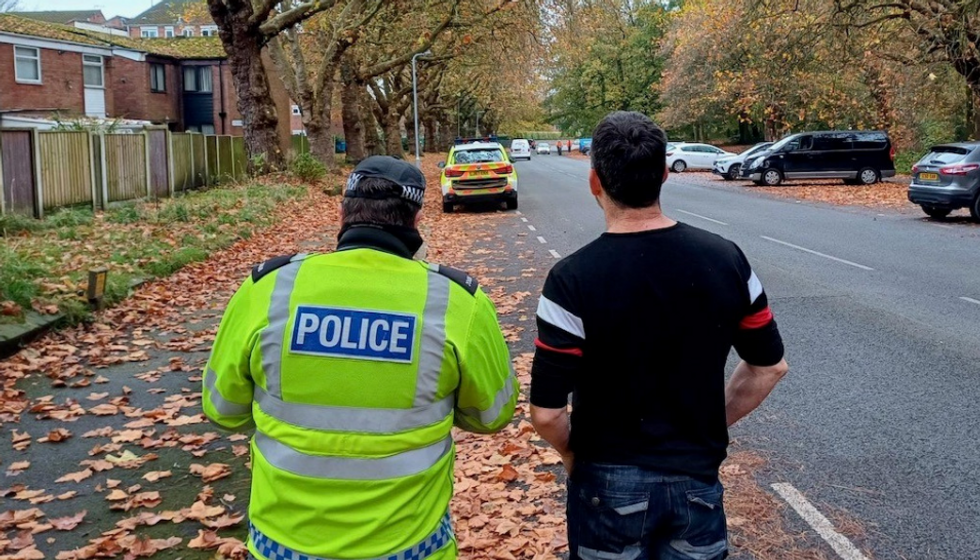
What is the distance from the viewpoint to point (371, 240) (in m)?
2.40

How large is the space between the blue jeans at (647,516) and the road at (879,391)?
2.03 metres

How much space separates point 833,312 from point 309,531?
323 inches

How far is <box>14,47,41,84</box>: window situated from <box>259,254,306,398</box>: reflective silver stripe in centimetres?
3824

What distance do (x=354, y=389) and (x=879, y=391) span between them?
211 inches

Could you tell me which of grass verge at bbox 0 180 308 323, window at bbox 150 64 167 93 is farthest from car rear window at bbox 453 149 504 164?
window at bbox 150 64 167 93

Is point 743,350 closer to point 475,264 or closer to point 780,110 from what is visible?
point 475,264

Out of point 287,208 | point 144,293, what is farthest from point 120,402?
point 287,208

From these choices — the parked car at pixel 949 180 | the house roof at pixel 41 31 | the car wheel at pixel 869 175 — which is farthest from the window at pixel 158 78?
the parked car at pixel 949 180

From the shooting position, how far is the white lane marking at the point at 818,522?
410cm

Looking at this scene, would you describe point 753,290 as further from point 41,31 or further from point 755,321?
point 41,31

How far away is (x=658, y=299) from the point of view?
2.35 meters

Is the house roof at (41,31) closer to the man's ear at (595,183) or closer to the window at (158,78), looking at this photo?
the window at (158,78)

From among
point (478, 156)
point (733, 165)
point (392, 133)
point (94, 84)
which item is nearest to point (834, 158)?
point (733, 165)

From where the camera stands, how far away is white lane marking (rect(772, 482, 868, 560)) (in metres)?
4.10
